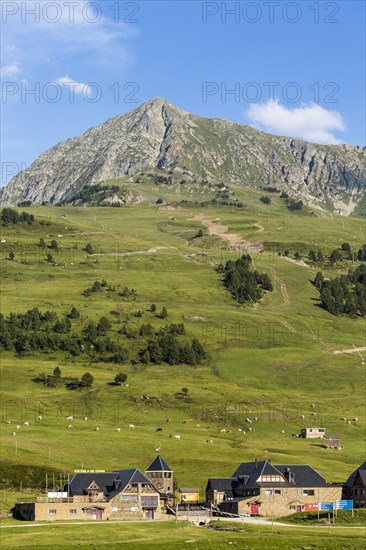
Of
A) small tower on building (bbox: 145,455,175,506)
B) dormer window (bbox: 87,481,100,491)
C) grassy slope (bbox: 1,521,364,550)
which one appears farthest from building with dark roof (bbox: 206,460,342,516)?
grassy slope (bbox: 1,521,364,550)

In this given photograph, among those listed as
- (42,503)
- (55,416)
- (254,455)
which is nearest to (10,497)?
(42,503)

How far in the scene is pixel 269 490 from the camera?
123m

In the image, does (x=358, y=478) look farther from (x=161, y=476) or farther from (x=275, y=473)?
(x=161, y=476)

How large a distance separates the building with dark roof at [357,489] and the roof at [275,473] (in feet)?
11.7

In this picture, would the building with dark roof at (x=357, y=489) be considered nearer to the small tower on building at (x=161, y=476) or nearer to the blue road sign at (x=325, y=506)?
the blue road sign at (x=325, y=506)

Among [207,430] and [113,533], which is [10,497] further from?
[207,430]

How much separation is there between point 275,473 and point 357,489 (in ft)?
38.1

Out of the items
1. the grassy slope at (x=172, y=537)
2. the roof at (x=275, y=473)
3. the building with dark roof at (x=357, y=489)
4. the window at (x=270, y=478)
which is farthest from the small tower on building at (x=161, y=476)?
the grassy slope at (x=172, y=537)

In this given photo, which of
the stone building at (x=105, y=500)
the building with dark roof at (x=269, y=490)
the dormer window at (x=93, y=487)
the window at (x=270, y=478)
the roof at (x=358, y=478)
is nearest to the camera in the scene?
the stone building at (x=105, y=500)

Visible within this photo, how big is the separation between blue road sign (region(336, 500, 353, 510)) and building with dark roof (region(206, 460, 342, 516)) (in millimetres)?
4938

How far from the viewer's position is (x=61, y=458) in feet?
489

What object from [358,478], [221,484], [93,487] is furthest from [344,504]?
[93,487]

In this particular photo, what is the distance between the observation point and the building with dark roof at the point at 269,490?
400 ft

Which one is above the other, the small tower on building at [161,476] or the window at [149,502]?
the small tower on building at [161,476]
